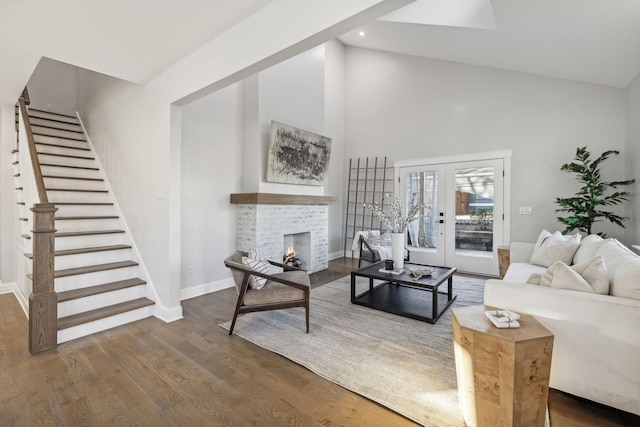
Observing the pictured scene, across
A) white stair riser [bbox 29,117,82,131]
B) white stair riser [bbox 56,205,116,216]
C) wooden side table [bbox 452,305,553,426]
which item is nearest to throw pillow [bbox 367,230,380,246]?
wooden side table [bbox 452,305,553,426]

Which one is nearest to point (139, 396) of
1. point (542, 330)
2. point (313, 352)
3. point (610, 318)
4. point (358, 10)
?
point (313, 352)

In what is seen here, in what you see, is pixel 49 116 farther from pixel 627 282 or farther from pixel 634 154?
→ pixel 634 154

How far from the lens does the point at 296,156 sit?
16.3 ft

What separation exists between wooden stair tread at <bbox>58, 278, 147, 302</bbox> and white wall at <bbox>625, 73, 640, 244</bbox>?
19.5 ft

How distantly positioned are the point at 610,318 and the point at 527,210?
3.56m

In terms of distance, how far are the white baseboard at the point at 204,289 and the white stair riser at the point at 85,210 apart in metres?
1.59

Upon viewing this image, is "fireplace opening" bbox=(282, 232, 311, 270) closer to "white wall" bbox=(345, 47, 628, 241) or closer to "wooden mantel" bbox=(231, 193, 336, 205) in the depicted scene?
"wooden mantel" bbox=(231, 193, 336, 205)

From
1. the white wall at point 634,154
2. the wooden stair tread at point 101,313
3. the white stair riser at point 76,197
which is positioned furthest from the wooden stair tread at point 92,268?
the white wall at point 634,154

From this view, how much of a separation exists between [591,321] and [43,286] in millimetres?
4092

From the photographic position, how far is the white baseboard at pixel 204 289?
3.91m

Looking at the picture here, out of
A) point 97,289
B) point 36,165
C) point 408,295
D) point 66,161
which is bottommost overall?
point 408,295

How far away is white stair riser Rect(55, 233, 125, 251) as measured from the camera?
348cm

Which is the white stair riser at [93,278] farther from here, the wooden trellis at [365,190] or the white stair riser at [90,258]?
the wooden trellis at [365,190]

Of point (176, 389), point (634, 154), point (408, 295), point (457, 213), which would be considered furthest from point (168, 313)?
point (634, 154)
